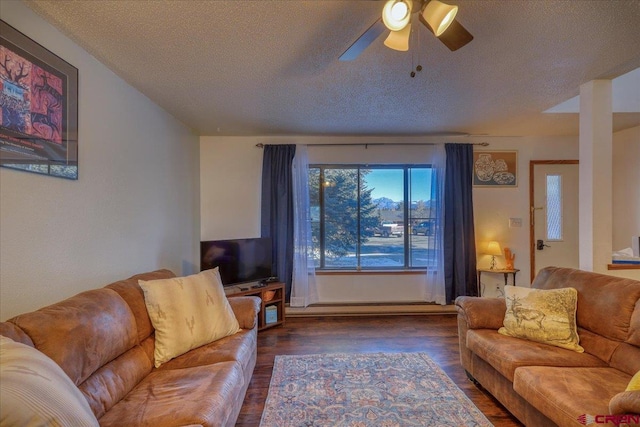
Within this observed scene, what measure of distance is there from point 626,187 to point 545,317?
3132 millimetres

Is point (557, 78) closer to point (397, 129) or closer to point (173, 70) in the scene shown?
point (397, 129)

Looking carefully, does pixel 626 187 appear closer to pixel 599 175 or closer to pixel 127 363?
pixel 599 175

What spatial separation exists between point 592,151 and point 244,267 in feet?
12.0

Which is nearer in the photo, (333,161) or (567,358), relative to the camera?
(567,358)

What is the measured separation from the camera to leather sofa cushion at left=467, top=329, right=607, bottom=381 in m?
1.84

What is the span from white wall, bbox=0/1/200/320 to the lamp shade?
4007 mm

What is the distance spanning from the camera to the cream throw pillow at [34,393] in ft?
2.69

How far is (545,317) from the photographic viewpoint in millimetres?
2092

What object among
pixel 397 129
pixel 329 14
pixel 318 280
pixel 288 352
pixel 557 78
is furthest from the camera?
pixel 318 280

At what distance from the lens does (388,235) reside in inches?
169

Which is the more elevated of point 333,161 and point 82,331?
point 333,161

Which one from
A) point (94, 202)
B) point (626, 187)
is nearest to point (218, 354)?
point (94, 202)

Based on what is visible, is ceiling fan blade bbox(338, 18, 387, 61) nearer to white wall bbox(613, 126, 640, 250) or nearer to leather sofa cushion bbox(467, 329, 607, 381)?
leather sofa cushion bbox(467, 329, 607, 381)

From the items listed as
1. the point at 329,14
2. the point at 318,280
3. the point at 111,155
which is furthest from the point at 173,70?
the point at 318,280
